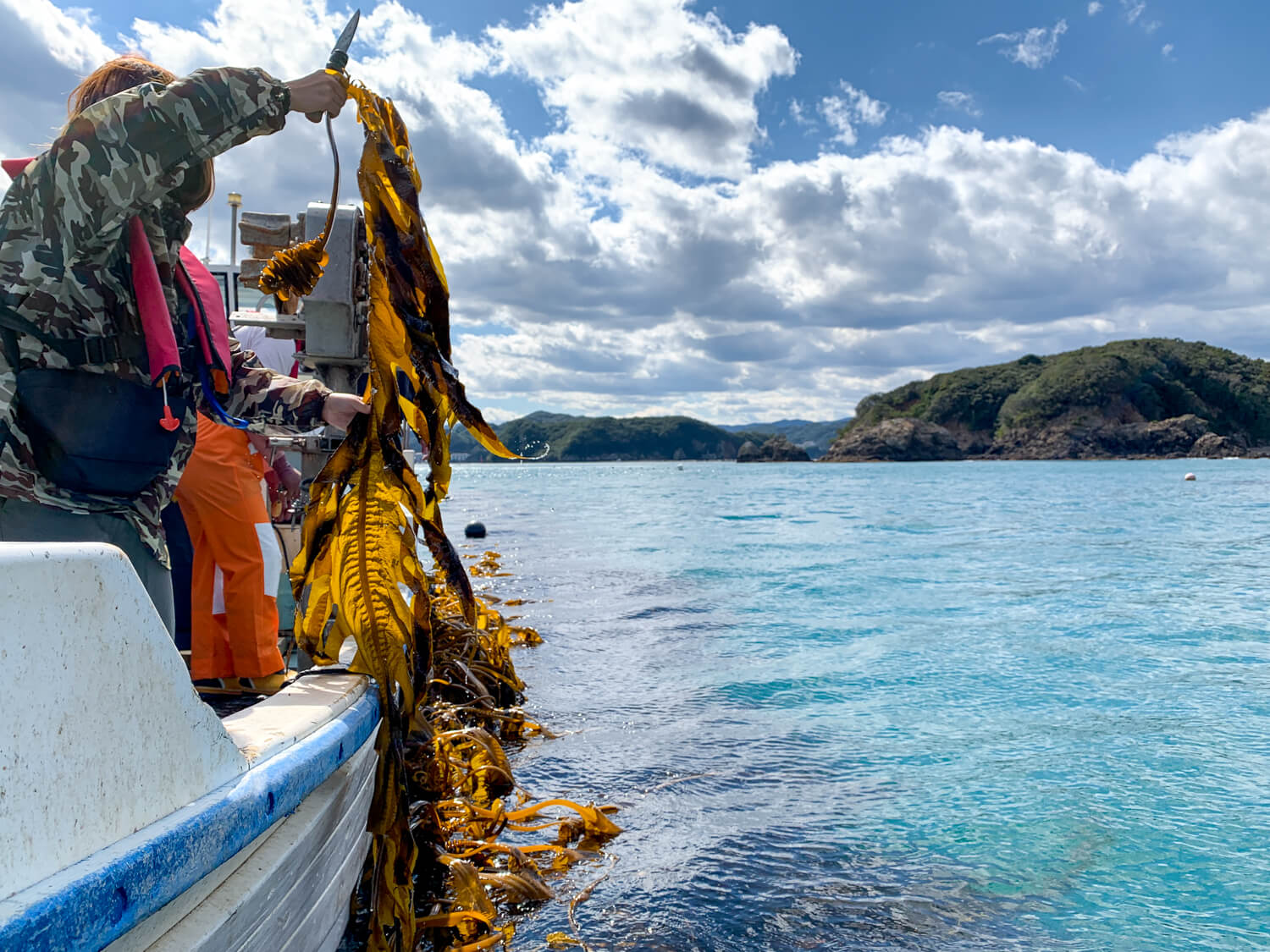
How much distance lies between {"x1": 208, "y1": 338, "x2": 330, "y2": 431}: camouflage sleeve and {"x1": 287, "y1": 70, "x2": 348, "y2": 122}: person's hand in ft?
2.68

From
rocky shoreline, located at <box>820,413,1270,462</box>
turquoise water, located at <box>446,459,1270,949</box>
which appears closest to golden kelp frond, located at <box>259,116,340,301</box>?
turquoise water, located at <box>446,459,1270,949</box>

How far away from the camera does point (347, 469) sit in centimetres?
→ 301

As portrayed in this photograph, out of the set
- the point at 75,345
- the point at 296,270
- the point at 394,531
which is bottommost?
the point at 394,531

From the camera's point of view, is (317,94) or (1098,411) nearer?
(317,94)

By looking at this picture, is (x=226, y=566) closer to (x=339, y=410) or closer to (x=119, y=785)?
(x=339, y=410)

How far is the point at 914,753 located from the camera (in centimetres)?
606

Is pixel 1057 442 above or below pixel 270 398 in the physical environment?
above

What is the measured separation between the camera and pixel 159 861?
4.36 ft

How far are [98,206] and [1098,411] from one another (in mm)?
138006

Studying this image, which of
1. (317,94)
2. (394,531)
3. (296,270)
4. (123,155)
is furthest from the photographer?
(296,270)

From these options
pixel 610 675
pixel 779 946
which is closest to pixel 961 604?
pixel 610 675

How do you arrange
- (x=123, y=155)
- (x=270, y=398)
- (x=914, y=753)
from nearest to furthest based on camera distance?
(x=123, y=155), (x=270, y=398), (x=914, y=753)

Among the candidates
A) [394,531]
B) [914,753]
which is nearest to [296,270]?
[394,531]

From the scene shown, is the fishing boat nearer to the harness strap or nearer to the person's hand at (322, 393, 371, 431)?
the harness strap
